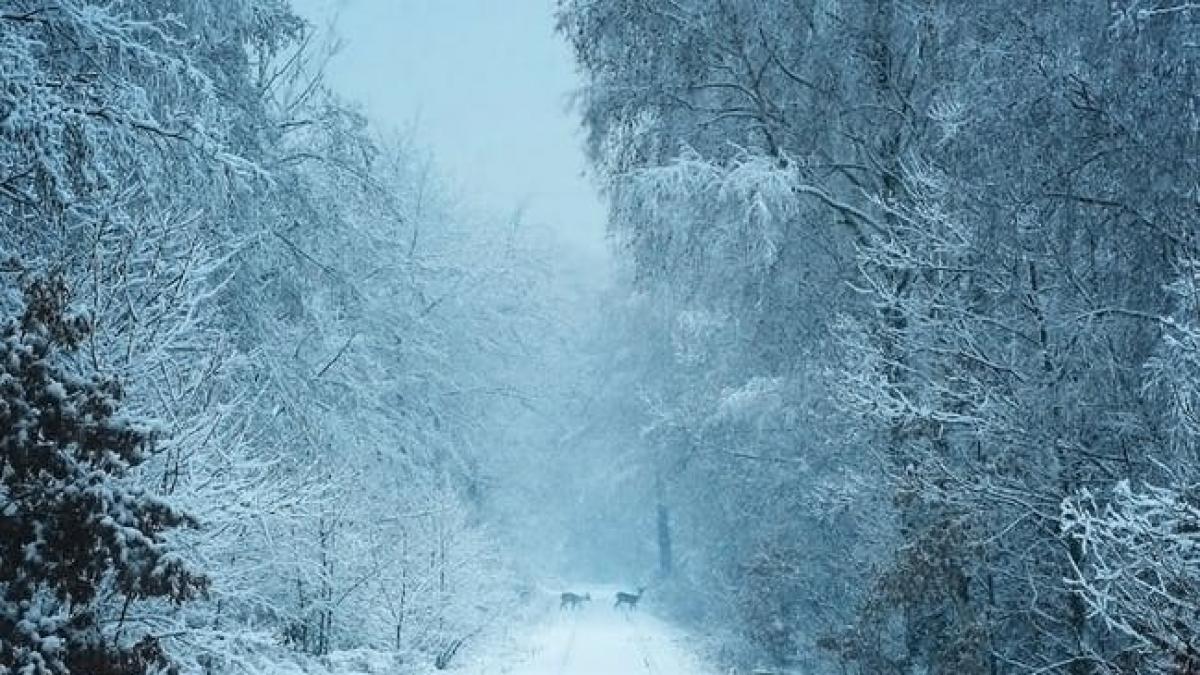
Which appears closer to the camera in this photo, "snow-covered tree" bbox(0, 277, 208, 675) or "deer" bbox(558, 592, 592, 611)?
"snow-covered tree" bbox(0, 277, 208, 675)

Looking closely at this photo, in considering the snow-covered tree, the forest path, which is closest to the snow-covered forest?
the snow-covered tree

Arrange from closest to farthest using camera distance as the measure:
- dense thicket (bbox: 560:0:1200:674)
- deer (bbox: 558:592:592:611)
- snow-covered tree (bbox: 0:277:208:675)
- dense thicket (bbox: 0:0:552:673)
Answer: snow-covered tree (bbox: 0:277:208:675), dense thicket (bbox: 0:0:552:673), dense thicket (bbox: 560:0:1200:674), deer (bbox: 558:592:592:611)

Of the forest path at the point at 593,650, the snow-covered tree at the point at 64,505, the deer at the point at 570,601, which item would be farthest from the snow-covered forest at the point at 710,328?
the deer at the point at 570,601

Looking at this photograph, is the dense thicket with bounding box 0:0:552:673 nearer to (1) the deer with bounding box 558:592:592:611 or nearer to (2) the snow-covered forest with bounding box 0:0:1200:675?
(2) the snow-covered forest with bounding box 0:0:1200:675

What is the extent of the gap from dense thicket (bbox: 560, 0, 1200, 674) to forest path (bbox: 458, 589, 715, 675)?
4.04 m

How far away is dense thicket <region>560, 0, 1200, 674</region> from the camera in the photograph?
6.28 metres

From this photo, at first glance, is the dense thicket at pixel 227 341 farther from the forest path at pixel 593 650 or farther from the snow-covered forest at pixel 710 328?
the forest path at pixel 593 650

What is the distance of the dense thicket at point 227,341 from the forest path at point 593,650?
1057mm

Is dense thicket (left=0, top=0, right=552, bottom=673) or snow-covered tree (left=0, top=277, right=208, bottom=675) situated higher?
dense thicket (left=0, top=0, right=552, bottom=673)

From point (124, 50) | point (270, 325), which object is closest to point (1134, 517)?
point (124, 50)

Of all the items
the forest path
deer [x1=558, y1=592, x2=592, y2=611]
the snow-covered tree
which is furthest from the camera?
deer [x1=558, y1=592, x2=592, y2=611]

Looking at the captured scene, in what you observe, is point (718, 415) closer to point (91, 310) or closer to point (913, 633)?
point (913, 633)

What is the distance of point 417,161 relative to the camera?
76.0ft

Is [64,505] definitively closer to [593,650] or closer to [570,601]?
[593,650]
